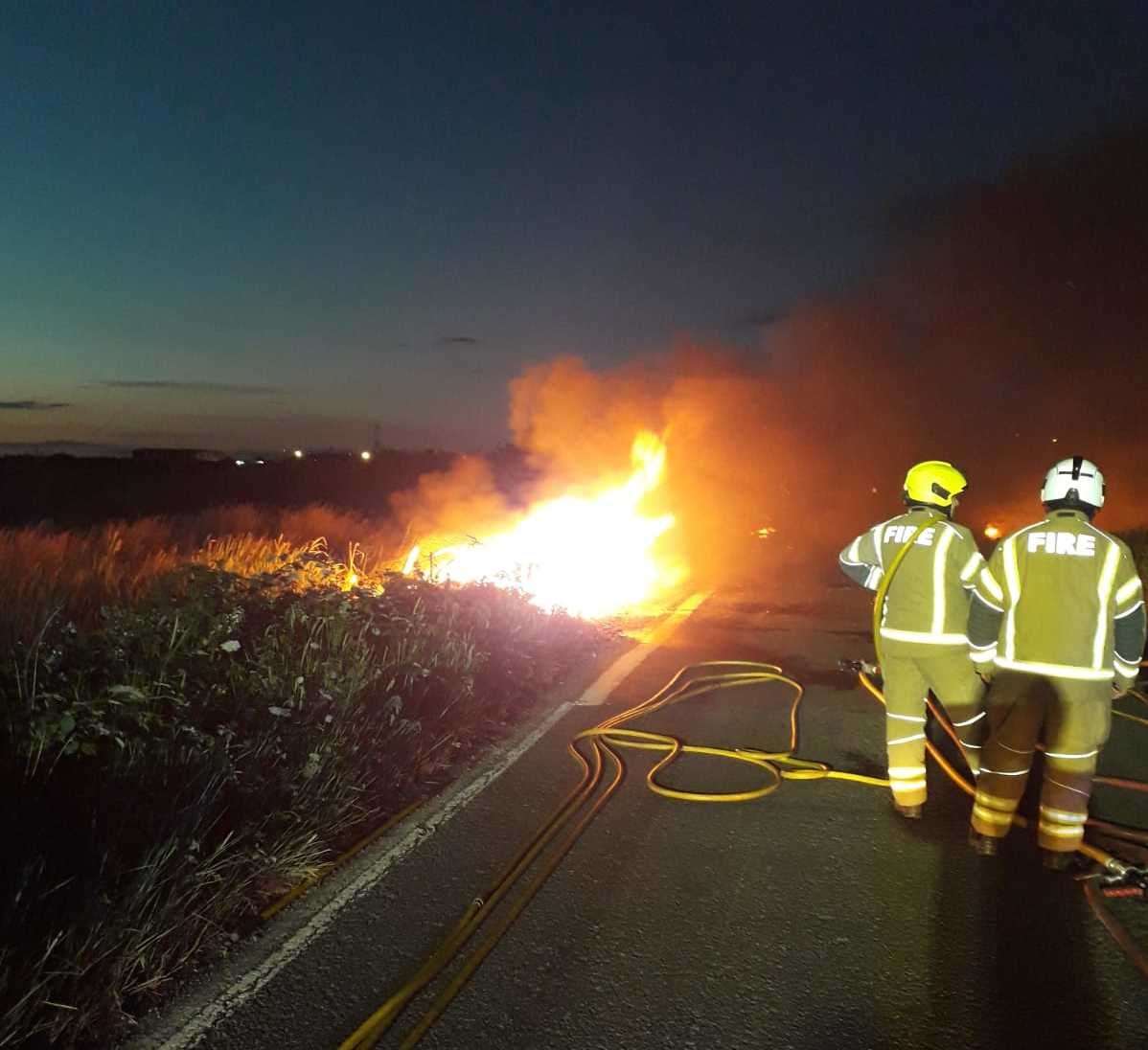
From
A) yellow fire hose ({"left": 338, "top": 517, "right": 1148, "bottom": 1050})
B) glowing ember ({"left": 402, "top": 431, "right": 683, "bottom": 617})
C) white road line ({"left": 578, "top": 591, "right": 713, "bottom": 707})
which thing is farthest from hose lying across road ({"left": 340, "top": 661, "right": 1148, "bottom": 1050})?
glowing ember ({"left": 402, "top": 431, "right": 683, "bottom": 617})

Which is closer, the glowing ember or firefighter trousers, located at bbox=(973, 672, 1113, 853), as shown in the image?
firefighter trousers, located at bbox=(973, 672, 1113, 853)

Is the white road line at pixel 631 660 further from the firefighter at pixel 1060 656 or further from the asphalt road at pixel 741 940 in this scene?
the firefighter at pixel 1060 656

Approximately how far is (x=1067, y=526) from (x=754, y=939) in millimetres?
2441

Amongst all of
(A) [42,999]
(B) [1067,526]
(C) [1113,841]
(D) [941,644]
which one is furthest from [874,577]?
(A) [42,999]

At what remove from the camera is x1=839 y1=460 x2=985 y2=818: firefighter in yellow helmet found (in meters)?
4.87

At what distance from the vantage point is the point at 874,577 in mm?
5379

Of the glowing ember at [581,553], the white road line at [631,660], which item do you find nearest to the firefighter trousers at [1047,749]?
the white road line at [631,660]

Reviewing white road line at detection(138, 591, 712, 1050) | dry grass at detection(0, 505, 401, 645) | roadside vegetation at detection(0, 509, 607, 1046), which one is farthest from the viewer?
dry grass at detection(0, 505, 401, 645)

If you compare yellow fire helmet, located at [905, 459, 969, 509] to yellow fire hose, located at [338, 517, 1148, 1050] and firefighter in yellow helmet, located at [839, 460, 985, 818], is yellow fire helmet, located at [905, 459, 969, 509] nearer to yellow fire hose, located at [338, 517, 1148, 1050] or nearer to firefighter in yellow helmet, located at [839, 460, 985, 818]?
firefighter in yellow helmet, located at [839, 460, 985, 818]

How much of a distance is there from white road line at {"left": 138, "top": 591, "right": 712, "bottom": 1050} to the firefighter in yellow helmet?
2.35 meters

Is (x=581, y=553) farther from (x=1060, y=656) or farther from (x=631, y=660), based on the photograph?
(x=1060, y=656)

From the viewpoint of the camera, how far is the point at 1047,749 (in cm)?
442

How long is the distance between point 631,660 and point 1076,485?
5.30 metres

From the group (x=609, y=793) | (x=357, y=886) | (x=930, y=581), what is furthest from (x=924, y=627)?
(x=357, y=886)
